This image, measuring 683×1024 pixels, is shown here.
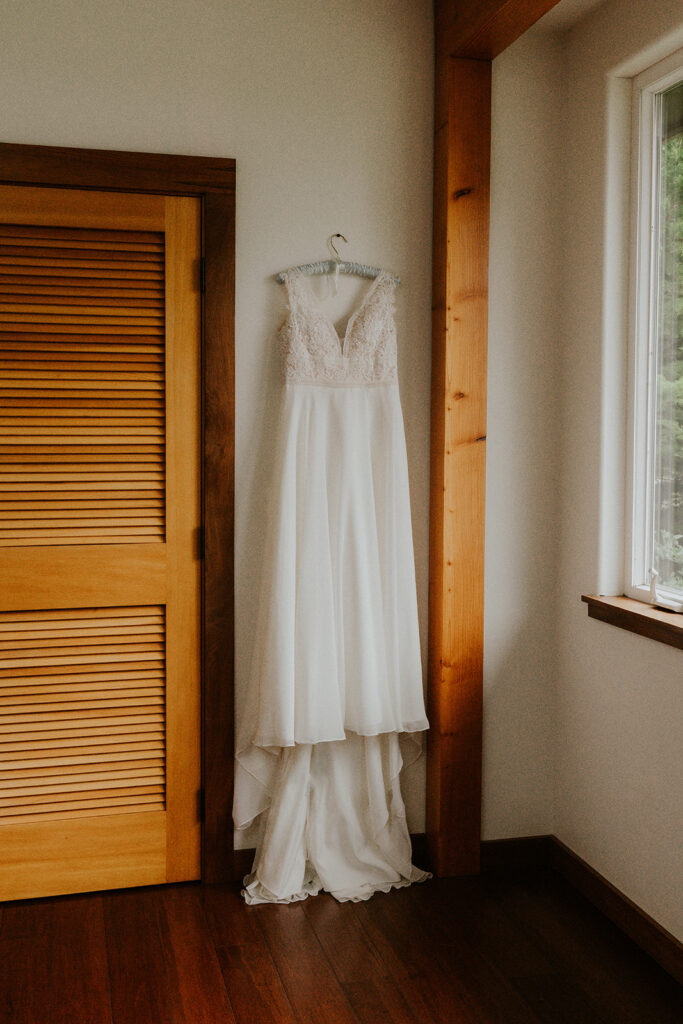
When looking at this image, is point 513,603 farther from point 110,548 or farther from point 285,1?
point 285,1

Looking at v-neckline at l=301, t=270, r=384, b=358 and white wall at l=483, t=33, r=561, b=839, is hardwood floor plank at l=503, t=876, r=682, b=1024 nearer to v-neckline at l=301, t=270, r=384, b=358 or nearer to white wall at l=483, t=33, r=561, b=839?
white wall at l=483, t=33, r=561, b=839

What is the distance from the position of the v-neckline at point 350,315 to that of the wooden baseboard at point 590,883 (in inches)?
61.6

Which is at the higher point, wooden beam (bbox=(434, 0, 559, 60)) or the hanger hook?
wooden beam (bbox=(434, 0, 559, 60))

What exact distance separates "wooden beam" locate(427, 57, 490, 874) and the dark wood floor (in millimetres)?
302

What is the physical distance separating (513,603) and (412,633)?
0.36 m

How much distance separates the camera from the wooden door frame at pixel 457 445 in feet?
8.61

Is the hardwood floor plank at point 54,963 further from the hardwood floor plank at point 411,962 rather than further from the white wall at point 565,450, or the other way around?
the white wall at point 565,450

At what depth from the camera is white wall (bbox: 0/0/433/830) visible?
2445 mm

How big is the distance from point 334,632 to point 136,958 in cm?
95

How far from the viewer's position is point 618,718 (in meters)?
2.50

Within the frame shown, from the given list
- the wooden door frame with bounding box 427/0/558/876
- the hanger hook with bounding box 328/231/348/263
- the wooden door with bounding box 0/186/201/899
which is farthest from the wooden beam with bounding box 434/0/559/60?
the wooden door with bounding box 0/186/201/899

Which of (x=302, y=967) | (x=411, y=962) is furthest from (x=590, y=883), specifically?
(x=302, y=967)

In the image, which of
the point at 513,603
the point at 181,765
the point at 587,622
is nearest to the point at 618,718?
the point at 587,622

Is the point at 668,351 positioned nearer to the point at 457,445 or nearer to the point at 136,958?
the point at 457,445
